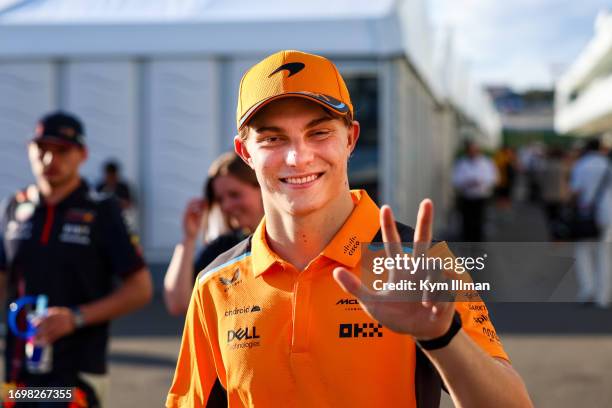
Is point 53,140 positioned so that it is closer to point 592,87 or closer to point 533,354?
point 533,354

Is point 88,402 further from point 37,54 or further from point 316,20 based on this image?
point 37,54

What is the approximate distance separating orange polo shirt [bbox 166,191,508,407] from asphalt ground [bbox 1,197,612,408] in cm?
285

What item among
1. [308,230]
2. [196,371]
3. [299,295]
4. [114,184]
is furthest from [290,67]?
[114,184]

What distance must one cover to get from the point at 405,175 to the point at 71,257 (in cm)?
775

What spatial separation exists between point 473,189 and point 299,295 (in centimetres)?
1153

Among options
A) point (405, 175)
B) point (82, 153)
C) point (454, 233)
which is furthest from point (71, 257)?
point (454, 233)

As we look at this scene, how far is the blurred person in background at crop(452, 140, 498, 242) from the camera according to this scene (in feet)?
42.1

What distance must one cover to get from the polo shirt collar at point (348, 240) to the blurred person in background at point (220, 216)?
1.35 meters

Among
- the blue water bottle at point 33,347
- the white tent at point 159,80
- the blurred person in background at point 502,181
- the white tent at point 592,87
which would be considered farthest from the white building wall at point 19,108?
the white tent at point 592,87

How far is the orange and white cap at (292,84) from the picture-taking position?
5.93ft

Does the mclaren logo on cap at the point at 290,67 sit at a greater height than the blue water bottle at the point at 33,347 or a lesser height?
greater

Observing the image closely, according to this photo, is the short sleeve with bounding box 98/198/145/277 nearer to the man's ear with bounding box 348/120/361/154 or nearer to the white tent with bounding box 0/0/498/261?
the man's ear with bounding box 348/120/361/154

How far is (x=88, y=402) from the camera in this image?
3.25 meters
